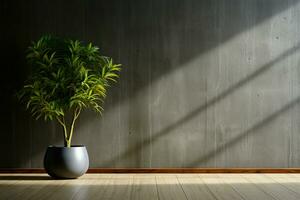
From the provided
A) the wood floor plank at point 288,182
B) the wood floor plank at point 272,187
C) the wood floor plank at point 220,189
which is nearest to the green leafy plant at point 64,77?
the wood floor plank at point 220,189

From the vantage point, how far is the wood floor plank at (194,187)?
3.97m

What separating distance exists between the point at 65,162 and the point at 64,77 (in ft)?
2.68

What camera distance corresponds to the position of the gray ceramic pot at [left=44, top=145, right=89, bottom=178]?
4875 millimetres

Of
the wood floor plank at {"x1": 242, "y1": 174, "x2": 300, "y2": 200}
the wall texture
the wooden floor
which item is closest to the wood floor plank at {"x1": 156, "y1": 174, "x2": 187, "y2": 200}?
the wooden floor

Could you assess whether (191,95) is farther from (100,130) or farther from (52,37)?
(52,37)

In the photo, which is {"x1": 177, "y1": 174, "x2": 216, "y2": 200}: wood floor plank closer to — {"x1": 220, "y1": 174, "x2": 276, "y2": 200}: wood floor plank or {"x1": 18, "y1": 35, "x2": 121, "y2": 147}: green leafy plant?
{"x1": 220, "y1": 174, "x2": 276, "y2": 200}: wood floor plank

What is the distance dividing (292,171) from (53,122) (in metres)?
2.60

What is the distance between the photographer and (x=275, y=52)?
219 inches

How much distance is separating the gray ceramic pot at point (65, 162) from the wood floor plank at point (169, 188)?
0.77 meters

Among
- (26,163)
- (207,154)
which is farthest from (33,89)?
(207,154)

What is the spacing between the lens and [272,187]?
174 inches

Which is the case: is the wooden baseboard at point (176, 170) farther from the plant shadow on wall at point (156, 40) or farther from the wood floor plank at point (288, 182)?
the wood floor plank at point (288, 182)

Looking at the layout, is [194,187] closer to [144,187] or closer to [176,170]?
[144,187]

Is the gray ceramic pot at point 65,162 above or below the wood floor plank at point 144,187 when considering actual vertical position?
above
